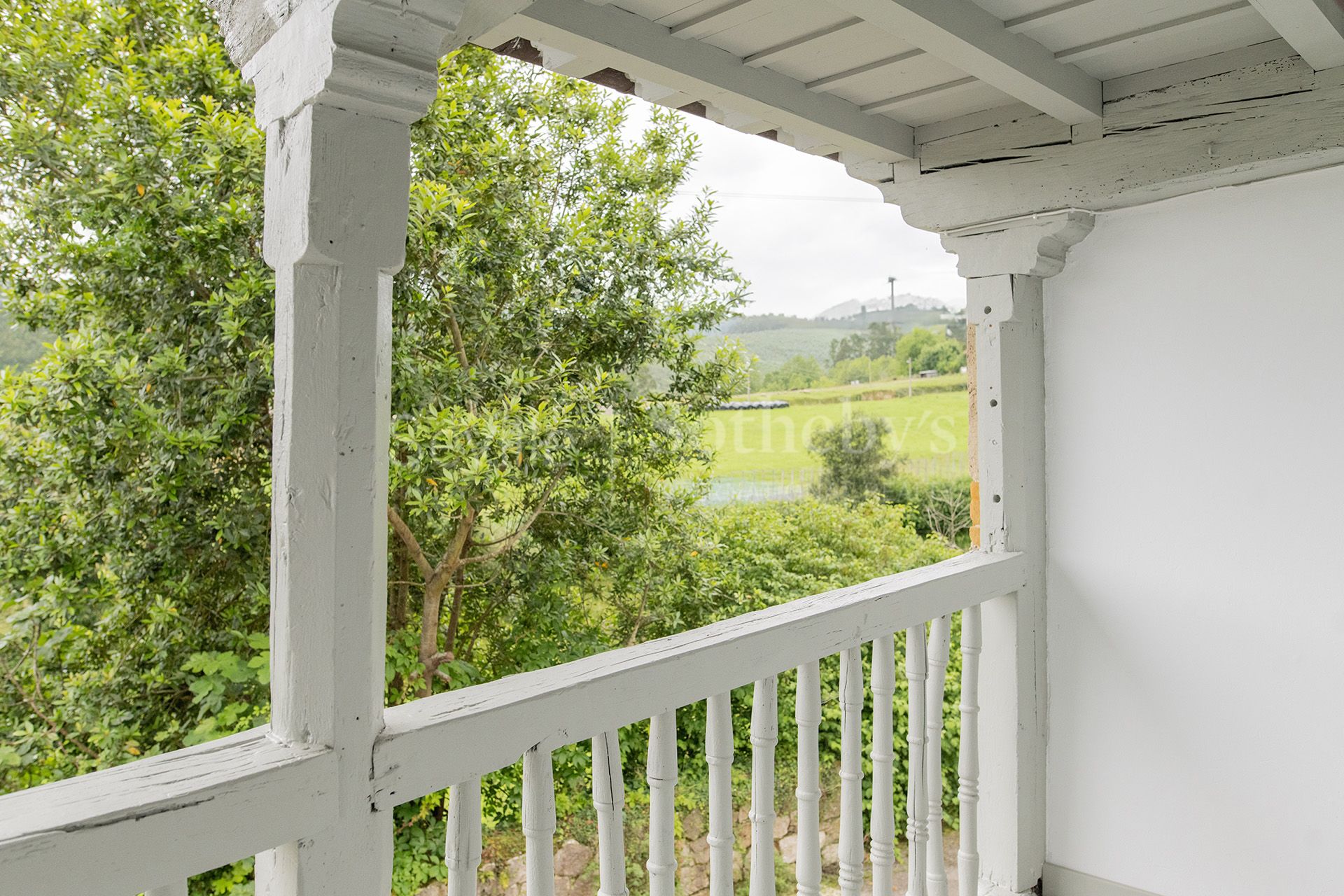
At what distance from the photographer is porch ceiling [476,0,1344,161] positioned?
4.62 feet

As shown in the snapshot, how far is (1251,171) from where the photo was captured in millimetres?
1768

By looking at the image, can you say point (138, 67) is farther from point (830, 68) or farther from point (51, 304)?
point (830, 68)

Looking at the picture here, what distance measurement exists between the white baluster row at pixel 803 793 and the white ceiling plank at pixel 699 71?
106 centimetres

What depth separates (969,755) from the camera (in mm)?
1985

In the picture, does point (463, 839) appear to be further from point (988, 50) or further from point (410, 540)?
point (410, 540)

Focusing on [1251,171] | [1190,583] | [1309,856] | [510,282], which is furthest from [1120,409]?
[510,282]

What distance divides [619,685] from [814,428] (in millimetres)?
7577

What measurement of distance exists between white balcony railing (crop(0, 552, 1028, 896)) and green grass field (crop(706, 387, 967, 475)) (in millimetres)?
6161

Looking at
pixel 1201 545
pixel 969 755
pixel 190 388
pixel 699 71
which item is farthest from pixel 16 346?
pixel 1201 545

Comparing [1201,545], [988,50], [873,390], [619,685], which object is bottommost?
[619,685]

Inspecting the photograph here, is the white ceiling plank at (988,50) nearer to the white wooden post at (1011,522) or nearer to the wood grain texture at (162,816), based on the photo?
the white wooden post at (1011,522)

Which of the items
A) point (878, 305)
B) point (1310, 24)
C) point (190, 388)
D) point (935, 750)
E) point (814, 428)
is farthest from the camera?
point (878, 305)

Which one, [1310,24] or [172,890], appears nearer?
[172,890]

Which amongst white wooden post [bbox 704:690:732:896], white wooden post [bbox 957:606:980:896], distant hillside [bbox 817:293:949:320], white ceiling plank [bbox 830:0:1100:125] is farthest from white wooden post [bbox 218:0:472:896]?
distant hillside [bbox 817:293:949:320]
